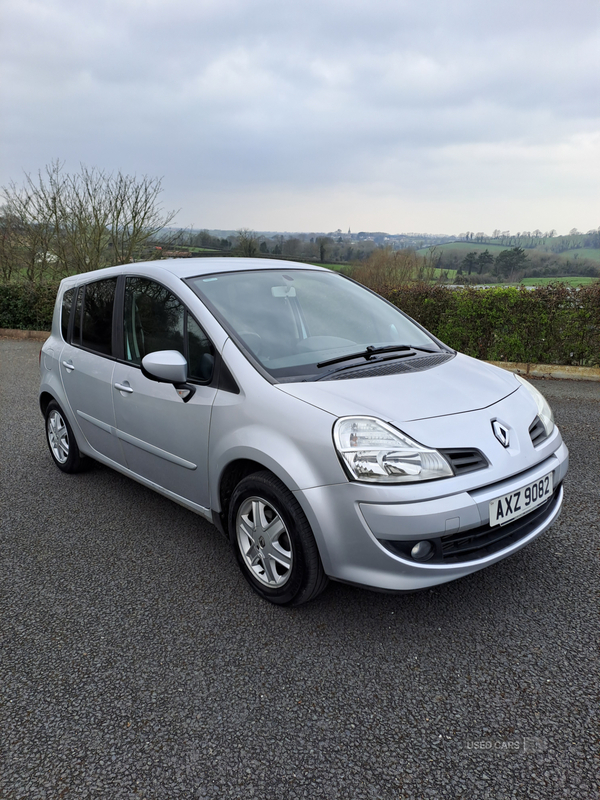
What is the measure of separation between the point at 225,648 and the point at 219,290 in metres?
1.91

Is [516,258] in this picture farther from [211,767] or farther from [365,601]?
[211,767]

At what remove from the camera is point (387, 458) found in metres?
2.34

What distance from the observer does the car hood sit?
2.49 metres

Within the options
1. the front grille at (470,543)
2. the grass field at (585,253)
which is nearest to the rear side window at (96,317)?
the front grille at (470,543)

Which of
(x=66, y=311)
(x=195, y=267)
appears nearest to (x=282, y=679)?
(x=195, y=267)

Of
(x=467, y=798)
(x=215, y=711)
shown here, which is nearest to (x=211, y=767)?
(x=215, y=711)

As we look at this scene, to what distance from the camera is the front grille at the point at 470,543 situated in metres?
2.34

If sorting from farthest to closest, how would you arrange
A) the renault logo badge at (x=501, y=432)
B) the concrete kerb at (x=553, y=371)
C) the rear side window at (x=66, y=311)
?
the concrete kerb at (x=553, y=371)
the rear side window at (x=66, y=311)
the renault logo badge at (x=501, y=432)

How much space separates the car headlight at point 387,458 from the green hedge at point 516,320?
6905mm

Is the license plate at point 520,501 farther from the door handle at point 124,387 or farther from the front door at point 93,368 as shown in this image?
the front door at point 93,368

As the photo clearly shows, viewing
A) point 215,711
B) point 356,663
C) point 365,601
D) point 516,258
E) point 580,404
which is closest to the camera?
point 215,711

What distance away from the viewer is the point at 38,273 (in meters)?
18.4

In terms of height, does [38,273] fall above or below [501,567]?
above

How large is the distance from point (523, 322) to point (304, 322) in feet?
20.6
